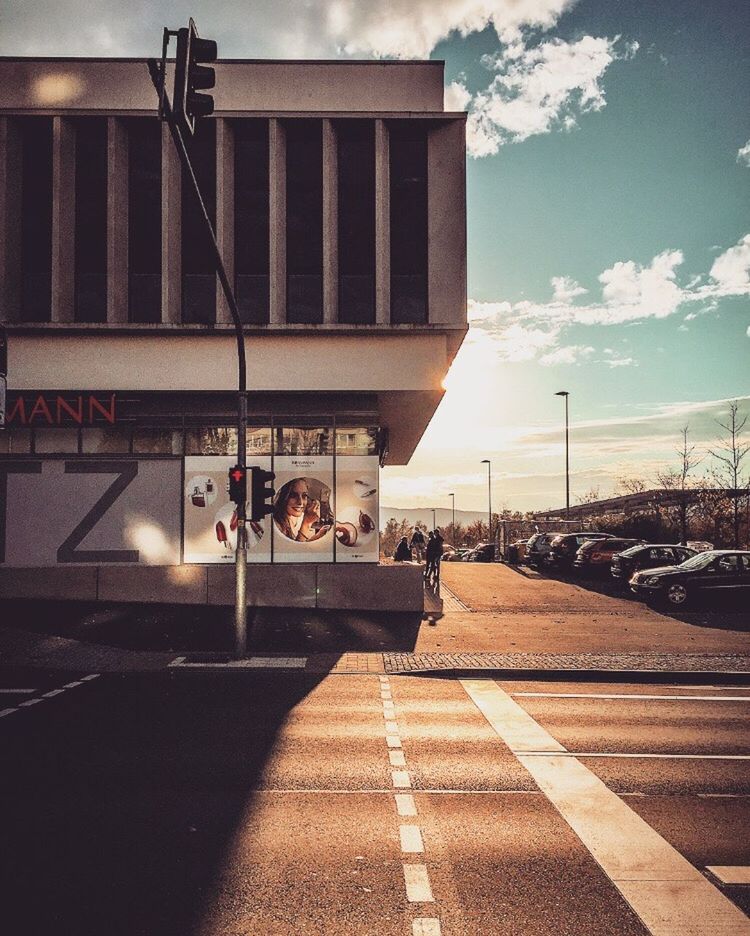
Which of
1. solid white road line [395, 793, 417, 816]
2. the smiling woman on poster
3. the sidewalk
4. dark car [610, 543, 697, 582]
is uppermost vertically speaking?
the smiling woman on poster

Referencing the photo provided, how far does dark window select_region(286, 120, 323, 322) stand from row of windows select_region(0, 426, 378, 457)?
3361 mm

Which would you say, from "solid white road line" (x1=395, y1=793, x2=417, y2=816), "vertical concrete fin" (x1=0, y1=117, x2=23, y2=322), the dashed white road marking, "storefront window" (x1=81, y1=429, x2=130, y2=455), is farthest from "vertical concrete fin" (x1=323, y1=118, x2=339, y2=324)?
the dashed white road marking

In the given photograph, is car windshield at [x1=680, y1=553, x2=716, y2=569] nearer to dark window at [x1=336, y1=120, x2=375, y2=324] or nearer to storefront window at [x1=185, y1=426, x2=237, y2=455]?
dark window at [x1=336, y1=120, x2=375, y2=324]

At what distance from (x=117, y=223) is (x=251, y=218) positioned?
149 inches

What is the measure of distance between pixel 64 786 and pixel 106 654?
811cm

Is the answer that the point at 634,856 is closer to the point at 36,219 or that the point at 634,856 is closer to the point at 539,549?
the point at 36,219

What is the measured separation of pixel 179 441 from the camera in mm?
23531

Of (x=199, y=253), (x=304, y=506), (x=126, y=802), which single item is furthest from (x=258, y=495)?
(x=199, y=253)

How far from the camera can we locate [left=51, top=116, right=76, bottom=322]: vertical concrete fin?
898 inches

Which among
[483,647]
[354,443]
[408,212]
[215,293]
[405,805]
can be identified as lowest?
[483,647]

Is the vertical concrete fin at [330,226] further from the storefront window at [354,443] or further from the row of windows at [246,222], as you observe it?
the storefront window at [354,443]

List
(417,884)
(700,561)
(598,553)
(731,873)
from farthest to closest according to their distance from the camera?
(598,553) → (700,561) → (731,873) → (417,884)

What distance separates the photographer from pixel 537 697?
39.4 ft

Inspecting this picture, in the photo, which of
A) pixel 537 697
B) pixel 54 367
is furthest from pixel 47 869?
pixel 54 367
